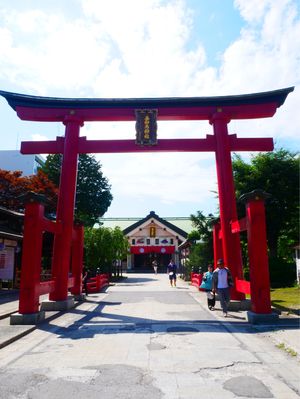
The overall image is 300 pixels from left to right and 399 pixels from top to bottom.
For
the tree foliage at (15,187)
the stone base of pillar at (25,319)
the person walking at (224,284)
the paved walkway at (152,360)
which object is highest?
the tree foliage at (15,187)

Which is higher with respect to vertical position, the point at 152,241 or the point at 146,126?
the point at 146,126

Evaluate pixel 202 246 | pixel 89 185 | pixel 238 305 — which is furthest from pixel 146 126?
pixel 89 185

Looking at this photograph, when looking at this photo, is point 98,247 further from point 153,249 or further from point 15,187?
point 153,249

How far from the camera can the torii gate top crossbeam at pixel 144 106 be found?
1262 centimetres

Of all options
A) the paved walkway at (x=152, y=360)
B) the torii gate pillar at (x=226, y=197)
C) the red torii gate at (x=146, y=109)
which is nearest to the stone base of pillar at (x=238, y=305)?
the torii gate pillar at (x=226, y=197)

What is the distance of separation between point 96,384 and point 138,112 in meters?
9.86

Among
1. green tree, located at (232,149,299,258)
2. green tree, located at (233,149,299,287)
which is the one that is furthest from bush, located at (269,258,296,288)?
green tree, located at (232,149,299,258)

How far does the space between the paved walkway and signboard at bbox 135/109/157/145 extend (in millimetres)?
6171

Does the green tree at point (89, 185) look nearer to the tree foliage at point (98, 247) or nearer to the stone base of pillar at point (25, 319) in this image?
the tree foliage at point (98, 247)

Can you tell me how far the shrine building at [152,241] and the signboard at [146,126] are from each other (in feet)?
120

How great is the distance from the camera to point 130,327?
8.95 meters

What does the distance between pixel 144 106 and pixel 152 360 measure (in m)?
9.23

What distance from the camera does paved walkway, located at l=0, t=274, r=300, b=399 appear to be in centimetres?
455

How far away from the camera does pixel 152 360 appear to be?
5871 mm
